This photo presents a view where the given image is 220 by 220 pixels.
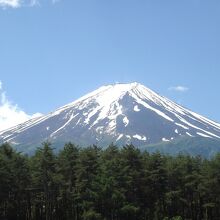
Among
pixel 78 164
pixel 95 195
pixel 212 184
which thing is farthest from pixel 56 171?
pixel 212 184

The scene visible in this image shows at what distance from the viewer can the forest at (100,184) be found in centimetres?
6869

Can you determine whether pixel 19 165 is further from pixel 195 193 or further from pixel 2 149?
pixel 195 193

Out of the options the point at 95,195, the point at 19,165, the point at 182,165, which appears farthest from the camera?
the point at 182,165

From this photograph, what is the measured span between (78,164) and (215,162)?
19070mm

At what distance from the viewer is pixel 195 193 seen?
8244cm

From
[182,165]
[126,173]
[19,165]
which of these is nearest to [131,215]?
[126,173]

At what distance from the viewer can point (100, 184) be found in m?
68.3

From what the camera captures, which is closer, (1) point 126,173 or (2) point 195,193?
(1) point 126,173

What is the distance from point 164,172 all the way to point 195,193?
10017mm

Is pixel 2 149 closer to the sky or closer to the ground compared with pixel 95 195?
closer to the sky

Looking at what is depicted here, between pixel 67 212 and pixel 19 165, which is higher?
pixel 19 165

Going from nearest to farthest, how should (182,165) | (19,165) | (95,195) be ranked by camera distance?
(95,195)
(19,165)
(182,165)

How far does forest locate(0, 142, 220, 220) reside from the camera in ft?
225

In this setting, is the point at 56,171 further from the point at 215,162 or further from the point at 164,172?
the point at 215,162
